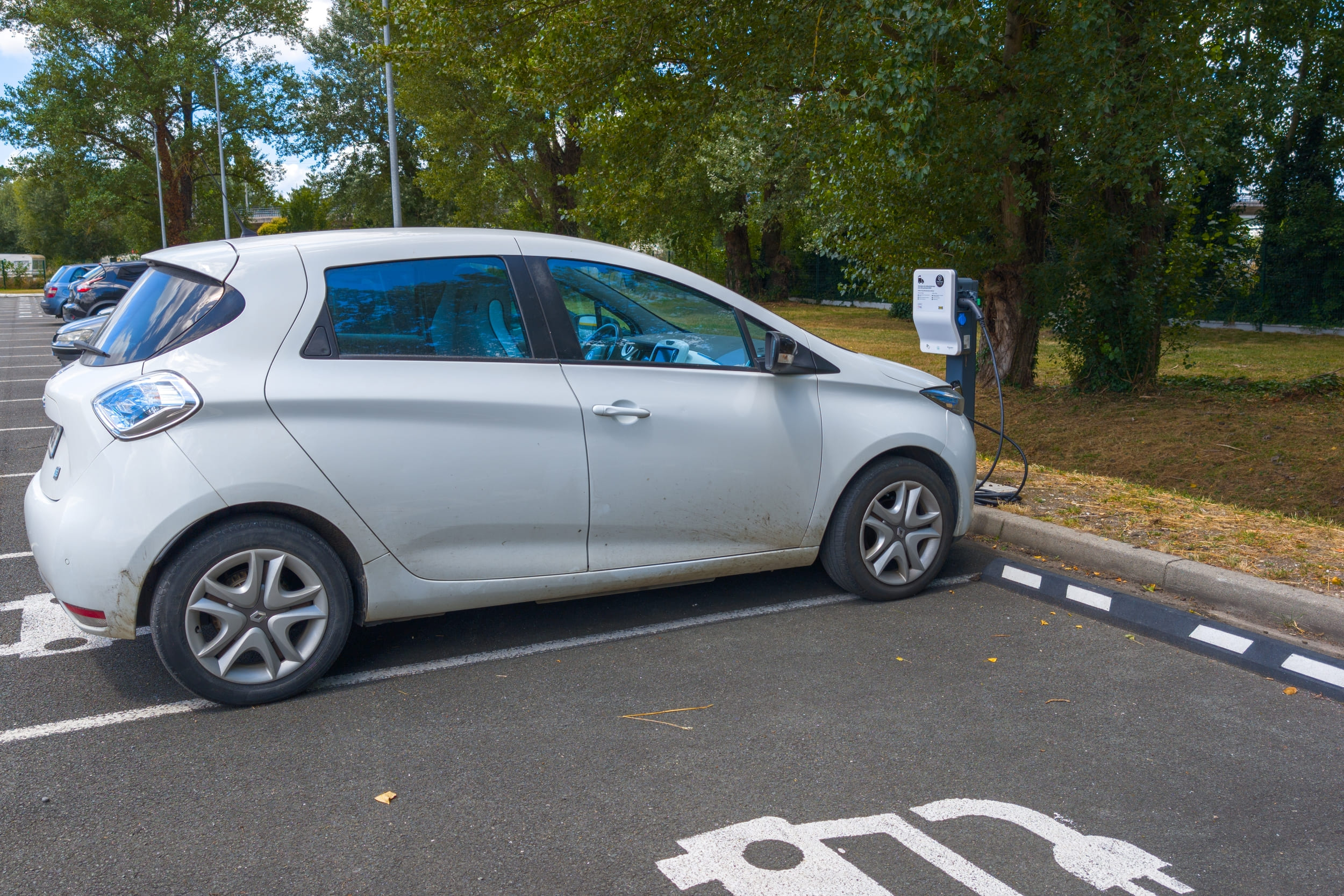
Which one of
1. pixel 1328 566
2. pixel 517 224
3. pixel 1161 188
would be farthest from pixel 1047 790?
pixel 517 224

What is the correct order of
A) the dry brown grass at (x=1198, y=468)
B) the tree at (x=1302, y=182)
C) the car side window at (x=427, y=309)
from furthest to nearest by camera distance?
the tree at (x=1302, y=182) → the dry brown grass at (x=1198, y=468) → the car side window at (x=427, y=309)

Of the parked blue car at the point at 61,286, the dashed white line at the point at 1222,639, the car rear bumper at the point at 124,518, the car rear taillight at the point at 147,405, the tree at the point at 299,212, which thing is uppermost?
the tree at the point at 299,212

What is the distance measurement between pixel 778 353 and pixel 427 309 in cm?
159

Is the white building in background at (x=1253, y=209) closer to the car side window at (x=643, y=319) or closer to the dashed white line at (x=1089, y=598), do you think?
the dashed white line at (x=1089, y=598)

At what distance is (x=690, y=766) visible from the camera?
3.59 m

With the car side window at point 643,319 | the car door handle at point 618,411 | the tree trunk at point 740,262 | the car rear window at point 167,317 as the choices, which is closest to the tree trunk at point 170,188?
the tree trunk at point 740,262

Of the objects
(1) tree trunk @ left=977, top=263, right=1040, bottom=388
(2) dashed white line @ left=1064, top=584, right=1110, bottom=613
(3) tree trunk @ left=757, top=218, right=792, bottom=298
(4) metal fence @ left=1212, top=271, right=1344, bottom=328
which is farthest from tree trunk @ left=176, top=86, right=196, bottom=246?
(2) dashed white line @ left=1064, top=584, right=1110, bottom=613

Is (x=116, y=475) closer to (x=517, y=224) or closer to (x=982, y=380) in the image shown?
(x=982, y=380)

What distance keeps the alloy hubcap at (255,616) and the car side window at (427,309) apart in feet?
2.93

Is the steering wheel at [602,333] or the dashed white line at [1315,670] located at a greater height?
the steering wheel at [602,333]

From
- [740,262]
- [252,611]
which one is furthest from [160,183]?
[252,611]

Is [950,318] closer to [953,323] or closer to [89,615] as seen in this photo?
[953,323]

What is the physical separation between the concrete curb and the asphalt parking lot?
597 millimetres

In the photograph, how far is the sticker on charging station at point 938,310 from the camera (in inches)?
254
